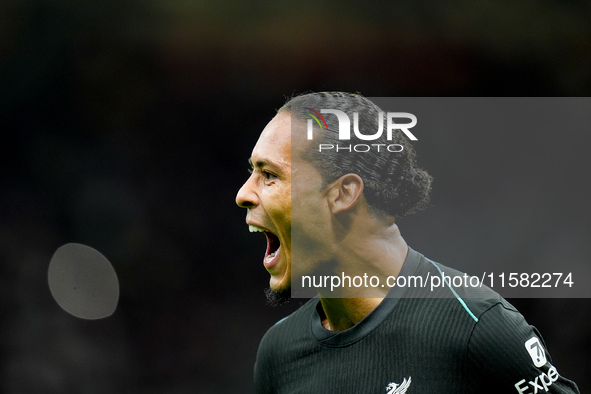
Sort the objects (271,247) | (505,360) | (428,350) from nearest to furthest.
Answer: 1. (505,360)
2. (428,350)
3. (271,247)

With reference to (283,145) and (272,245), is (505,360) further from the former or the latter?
(283,145)

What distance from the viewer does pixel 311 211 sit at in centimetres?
200

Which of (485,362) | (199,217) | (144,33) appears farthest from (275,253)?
(144,33)

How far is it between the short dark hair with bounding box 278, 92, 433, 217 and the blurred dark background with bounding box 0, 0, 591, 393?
334 centimetres

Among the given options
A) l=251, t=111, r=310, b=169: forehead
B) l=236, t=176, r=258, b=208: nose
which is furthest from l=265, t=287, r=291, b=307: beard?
l=251, t=111, r=310, b=169: forehead

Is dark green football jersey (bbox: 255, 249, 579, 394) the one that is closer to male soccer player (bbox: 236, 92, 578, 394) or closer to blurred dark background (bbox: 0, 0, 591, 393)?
male soccer player (bbox: 236, 92, 578, 394)

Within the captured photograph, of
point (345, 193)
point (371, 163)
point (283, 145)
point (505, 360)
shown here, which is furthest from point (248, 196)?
point (505, 360)

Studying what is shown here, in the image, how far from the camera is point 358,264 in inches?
78.7

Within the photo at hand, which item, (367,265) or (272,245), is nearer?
(367,265)

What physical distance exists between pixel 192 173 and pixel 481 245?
249 centimetres

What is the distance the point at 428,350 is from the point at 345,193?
20.7 inches

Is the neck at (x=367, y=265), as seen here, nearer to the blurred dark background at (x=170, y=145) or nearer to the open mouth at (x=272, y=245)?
the open mouth at (x=272, y=245)

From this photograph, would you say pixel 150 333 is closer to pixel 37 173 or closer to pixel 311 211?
pixel 37 173

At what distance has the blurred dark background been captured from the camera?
5504 mm
